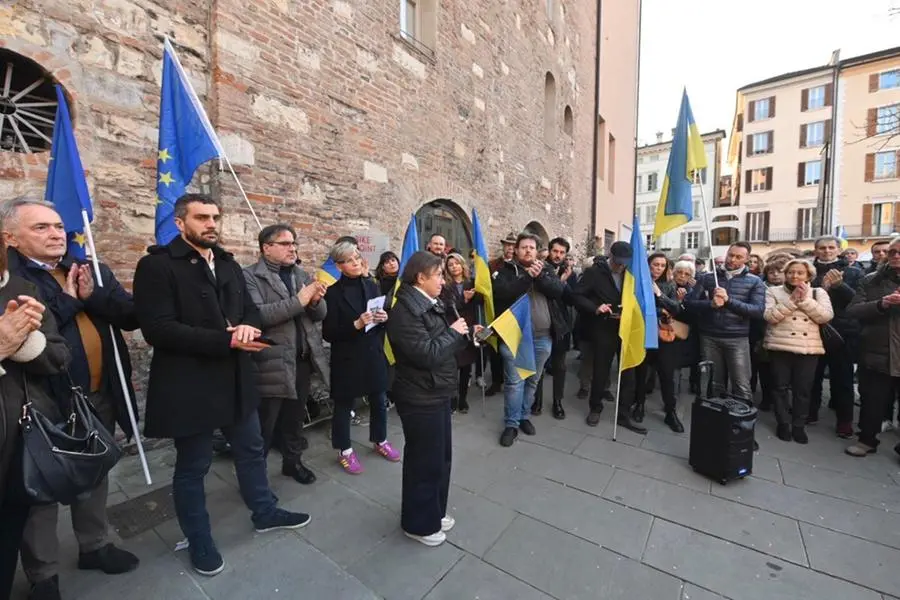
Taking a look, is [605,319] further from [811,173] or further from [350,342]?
[811,173]

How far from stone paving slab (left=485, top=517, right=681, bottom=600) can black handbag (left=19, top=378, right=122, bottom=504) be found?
2069 millimetres

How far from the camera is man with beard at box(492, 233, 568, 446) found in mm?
4348

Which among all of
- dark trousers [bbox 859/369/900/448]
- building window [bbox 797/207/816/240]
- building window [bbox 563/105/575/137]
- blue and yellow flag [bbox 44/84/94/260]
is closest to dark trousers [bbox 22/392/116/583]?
blue and yellow flag [bbox 44/84/94/260]

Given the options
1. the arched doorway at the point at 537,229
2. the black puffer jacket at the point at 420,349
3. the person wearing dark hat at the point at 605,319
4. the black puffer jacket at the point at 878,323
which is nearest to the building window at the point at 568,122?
the arched doorway at the point at 537,229

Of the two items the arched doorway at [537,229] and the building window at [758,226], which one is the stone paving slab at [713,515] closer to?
the arched doorway at [537,229]

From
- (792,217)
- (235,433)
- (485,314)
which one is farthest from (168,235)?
(792,217)

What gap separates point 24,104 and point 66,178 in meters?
1.07

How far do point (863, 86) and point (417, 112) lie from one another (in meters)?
39.3

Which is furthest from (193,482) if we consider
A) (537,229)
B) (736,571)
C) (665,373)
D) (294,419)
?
(537,229)

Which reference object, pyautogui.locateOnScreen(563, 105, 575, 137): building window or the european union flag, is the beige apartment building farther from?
the european union flag

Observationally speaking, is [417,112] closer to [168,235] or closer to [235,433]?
[168,235]

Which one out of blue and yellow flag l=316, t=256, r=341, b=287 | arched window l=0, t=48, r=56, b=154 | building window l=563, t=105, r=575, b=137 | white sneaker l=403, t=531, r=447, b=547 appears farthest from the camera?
building window l=563, t=105, r=575, b=137

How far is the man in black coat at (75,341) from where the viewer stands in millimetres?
2115

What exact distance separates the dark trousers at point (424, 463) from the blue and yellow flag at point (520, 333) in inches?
61.3
